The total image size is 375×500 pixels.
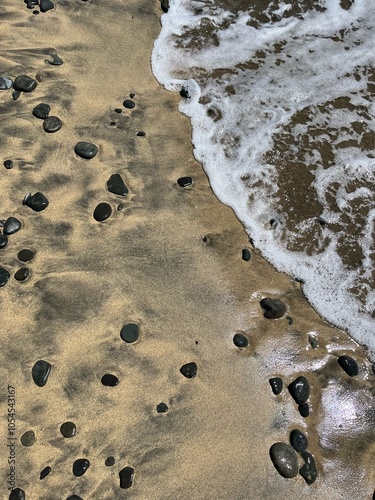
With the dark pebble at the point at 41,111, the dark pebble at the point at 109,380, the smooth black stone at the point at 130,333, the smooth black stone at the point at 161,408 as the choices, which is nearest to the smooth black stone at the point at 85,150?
the dark pebble at the point at 41,111

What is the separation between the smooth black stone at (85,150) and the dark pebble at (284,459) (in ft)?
9.13

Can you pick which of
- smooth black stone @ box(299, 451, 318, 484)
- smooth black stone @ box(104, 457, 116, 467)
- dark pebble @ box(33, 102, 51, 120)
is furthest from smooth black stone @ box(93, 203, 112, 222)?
smooth black stone @ box(299, 451, 318, 484)

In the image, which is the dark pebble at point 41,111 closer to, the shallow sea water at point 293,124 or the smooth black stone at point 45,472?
the shallow sea water at point 293,124

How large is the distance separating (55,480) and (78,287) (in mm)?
1304

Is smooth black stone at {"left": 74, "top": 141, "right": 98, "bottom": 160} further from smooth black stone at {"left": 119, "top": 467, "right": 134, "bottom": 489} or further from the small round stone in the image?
smooth black stone at {"left": 119, "top": 467, "right": 134, "bottom": 489}

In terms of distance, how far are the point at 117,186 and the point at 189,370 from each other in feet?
5.51

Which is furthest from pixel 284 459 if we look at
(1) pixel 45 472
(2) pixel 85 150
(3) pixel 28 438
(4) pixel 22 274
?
(2) pixel 85 150

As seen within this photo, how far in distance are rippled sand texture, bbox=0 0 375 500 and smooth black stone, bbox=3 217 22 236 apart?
0.06 metres

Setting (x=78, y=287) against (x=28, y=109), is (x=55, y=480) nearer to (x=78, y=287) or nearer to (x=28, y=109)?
(x=78, y=287)

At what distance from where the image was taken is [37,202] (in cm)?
373

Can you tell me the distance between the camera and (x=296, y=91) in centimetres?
483

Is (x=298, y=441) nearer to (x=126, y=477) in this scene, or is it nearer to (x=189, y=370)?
(x=189, y=370)

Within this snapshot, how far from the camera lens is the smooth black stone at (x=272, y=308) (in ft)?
11.5

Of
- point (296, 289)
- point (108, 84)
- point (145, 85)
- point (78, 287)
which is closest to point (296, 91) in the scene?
point (145, 85)
